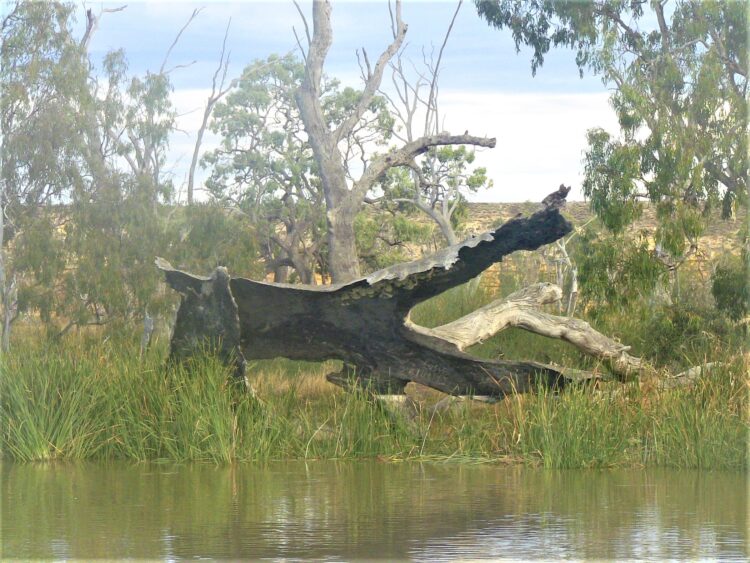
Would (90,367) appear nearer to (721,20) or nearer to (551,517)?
(551,517)

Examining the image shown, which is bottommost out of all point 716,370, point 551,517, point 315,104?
point 551,517

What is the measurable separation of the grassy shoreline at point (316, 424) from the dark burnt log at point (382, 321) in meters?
0.51

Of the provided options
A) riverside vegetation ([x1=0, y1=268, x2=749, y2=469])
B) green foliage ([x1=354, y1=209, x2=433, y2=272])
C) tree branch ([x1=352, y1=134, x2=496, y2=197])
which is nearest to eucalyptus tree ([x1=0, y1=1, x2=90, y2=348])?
tree branch ([x1=352, y1=134, x2=496, y2=197])

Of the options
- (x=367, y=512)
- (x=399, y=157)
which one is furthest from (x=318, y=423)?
(x=399, y=157)

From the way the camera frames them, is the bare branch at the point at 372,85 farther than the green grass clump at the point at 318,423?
Yes

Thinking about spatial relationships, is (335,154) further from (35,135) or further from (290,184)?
(290,184)

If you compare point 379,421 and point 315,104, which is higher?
point 315,104

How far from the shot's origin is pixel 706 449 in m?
10.5

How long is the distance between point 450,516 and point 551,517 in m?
0.67

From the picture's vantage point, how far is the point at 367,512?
7812 millimetres

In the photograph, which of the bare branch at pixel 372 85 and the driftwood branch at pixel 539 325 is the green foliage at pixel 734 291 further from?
the bare branch at pixel 372 85

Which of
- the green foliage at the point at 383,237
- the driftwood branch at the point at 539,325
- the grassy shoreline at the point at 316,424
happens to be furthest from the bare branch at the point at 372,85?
the green foliage at the point at 383,237

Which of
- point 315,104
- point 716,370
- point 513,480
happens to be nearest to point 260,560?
point 513,480

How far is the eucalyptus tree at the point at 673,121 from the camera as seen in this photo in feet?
51.5
